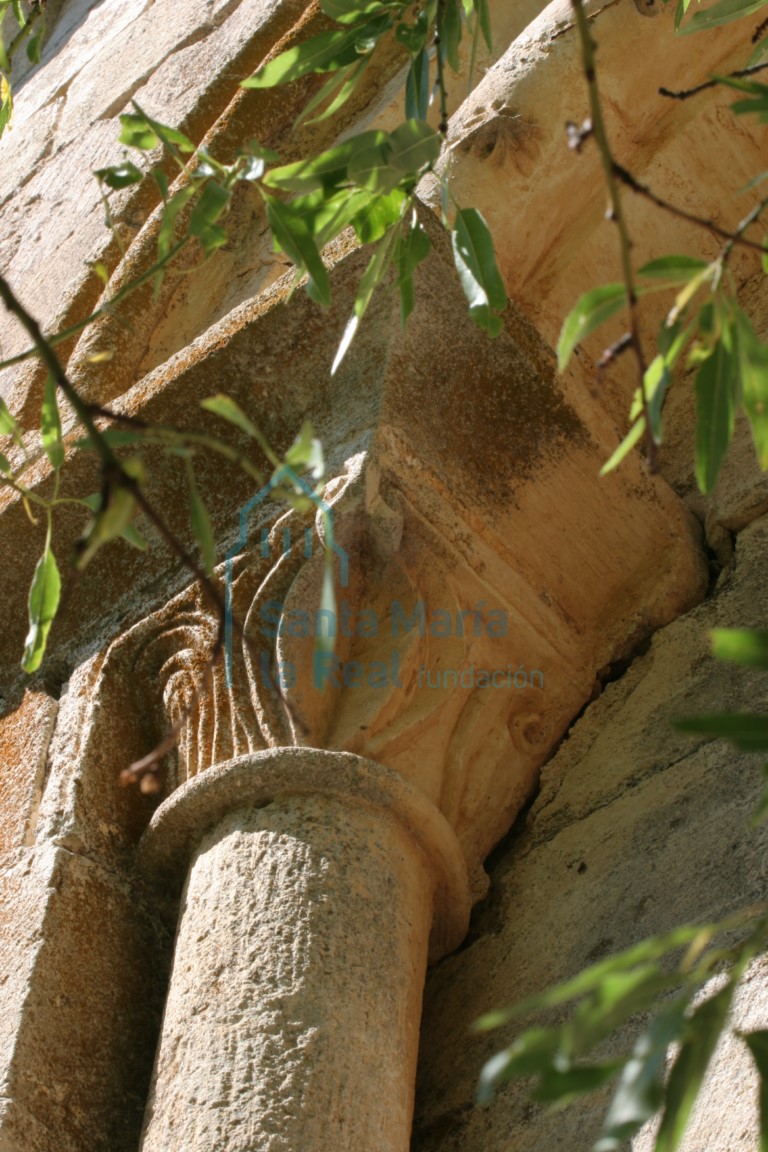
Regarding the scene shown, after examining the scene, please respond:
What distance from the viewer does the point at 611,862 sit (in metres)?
2.14

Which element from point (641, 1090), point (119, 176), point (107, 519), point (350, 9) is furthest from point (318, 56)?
point (641, 1090)

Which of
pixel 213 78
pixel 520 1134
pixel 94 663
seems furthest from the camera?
pixel 213 78

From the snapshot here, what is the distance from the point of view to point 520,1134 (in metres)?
1.85

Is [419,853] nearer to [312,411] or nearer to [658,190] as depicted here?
[312,411]

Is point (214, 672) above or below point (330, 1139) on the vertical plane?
above

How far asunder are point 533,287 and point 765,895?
1.30 m

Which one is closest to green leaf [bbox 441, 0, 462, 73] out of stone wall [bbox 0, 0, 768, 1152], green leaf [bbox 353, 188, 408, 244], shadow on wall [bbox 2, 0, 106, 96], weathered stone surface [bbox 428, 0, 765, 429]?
green leaf [bbox 353, 188, 408, 244]

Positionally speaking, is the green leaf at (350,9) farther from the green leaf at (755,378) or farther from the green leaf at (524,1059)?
the green leaf at (524,1059)

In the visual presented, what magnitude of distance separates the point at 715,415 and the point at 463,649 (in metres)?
1.11

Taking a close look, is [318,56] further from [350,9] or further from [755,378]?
[755,378]

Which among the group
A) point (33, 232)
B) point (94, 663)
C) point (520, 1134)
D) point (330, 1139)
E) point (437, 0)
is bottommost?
point (520, 1134)

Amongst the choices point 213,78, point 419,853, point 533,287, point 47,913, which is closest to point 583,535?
point 533,287

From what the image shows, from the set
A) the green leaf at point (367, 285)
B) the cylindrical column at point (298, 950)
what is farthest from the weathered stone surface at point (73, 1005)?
the green leaf at point (367, 285)

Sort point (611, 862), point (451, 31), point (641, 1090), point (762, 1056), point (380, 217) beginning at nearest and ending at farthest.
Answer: point (641, 1090)
point (762, 1056)
point (380, 217)
point (451, 31)
point (611, 862)
